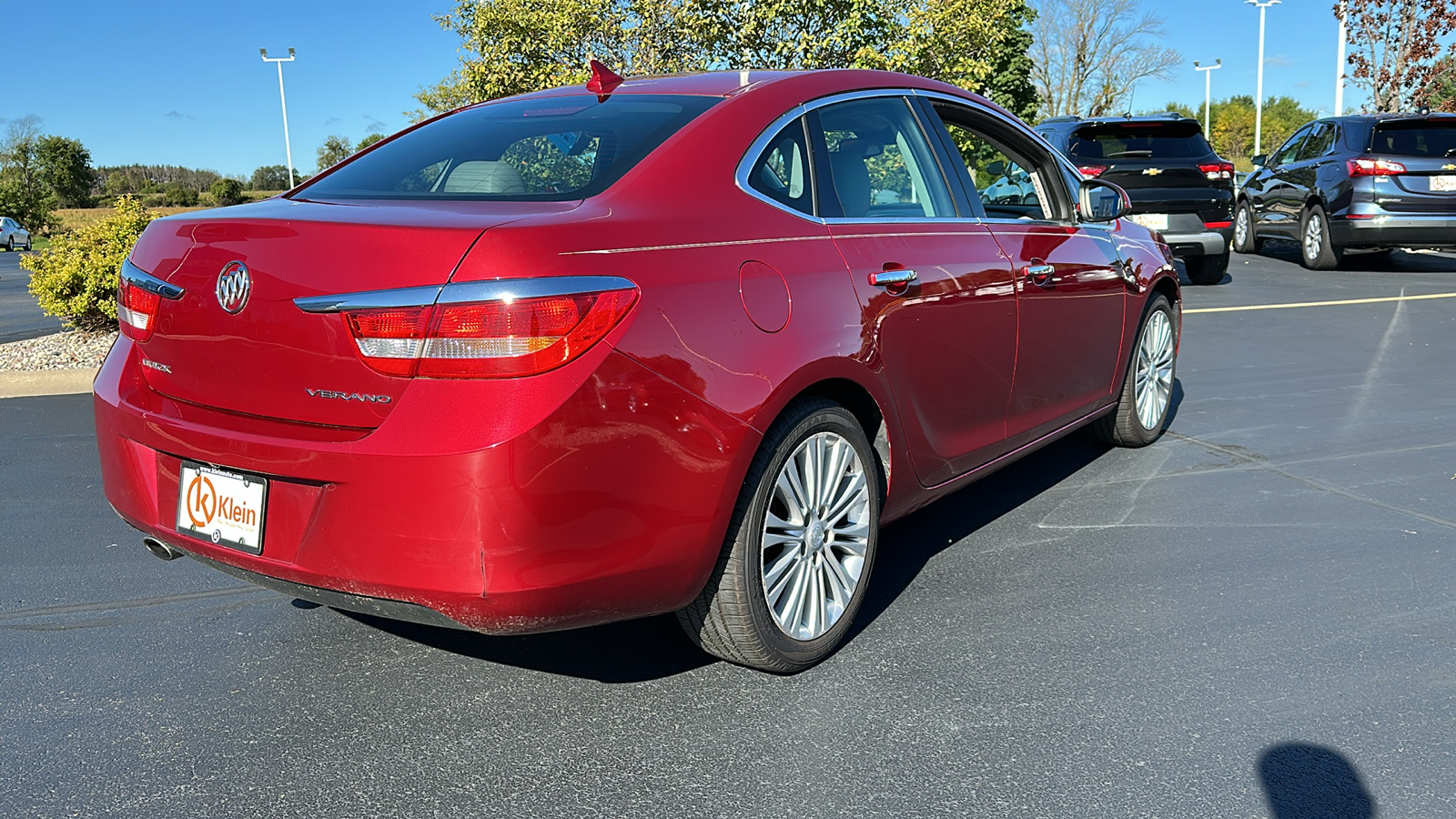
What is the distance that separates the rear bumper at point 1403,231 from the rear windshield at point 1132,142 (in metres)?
2.58

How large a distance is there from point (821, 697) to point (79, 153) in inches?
2278

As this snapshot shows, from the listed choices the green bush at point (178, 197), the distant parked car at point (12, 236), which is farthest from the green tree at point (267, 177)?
the distant parked car at point (12, 236)

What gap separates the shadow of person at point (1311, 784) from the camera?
2.40 m

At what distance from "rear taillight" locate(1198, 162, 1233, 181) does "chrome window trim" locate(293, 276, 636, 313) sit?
33.6 feet

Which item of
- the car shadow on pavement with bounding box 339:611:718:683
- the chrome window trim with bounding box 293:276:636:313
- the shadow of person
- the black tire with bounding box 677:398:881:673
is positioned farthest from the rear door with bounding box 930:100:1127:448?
the chrome window trim with bounding box 293:276:636:313

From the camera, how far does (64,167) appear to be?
164ft

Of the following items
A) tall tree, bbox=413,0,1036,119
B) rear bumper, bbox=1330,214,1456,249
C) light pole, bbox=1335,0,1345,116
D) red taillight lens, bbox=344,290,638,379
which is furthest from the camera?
light pole, bbox=1335,0,1345,116

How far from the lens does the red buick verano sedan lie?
2.38 metres

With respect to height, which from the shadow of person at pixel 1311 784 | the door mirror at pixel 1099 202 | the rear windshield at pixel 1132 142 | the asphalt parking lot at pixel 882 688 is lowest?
the shadow of person at pixel 1311 784

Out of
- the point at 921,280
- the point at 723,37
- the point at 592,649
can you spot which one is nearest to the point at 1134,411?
the point at 921,280

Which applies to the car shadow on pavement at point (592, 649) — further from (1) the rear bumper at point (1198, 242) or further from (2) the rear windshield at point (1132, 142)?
(1) the rear bumper at point (1198, 242)

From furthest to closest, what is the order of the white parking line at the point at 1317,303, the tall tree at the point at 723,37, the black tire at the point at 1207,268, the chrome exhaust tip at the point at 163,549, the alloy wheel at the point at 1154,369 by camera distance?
the tall tree at the point at 723,37, the black tire at the point at 1207,268, the white parking line at the point at 1317,303, the alloy wheel at the point at 1154,369, the chrome exhaust tip at the point at 163,549

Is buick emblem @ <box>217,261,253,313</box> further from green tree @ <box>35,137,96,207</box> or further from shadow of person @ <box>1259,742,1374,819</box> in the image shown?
green tree @ <box>35,137,96,207</box>

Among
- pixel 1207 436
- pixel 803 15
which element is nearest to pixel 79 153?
pixel 803 15
